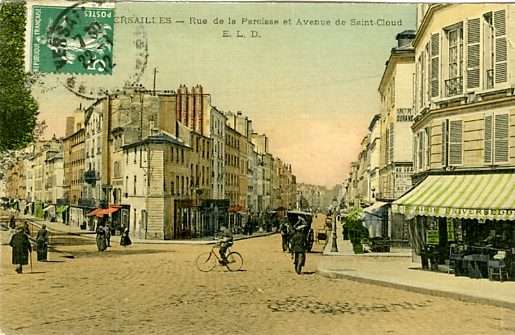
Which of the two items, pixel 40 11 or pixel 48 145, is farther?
pixel 48 145

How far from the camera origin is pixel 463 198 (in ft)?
38.8

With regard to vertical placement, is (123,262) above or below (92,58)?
below

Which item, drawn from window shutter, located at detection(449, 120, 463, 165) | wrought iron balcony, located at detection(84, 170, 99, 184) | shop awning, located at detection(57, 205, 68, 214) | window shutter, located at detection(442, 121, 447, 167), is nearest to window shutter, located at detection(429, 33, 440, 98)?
window shutter, located at detection(442, 121, 447, 167)

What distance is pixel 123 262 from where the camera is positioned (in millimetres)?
12430

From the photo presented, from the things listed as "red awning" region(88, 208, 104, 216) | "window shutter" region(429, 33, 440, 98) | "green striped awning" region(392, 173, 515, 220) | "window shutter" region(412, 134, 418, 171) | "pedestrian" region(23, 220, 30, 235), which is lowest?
"pedestrian" region(23, 220, 30, 235)

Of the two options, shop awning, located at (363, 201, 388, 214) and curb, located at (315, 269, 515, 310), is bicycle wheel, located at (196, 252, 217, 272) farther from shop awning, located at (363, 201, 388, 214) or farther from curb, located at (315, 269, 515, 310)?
shop awning, located at (363, 201, 388, 214)

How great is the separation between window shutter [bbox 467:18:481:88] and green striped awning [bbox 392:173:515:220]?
209 cm

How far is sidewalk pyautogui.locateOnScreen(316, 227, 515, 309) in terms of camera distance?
10.8 m

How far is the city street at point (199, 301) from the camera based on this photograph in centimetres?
1034

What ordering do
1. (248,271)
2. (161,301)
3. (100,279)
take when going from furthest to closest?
(248,271) → (100,279) → (161,301)

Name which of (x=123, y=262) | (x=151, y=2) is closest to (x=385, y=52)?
(x=151, y=2)

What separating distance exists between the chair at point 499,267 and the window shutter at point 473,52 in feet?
12.0

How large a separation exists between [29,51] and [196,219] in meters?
5.13

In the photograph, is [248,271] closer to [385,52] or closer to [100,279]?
[100,279]
